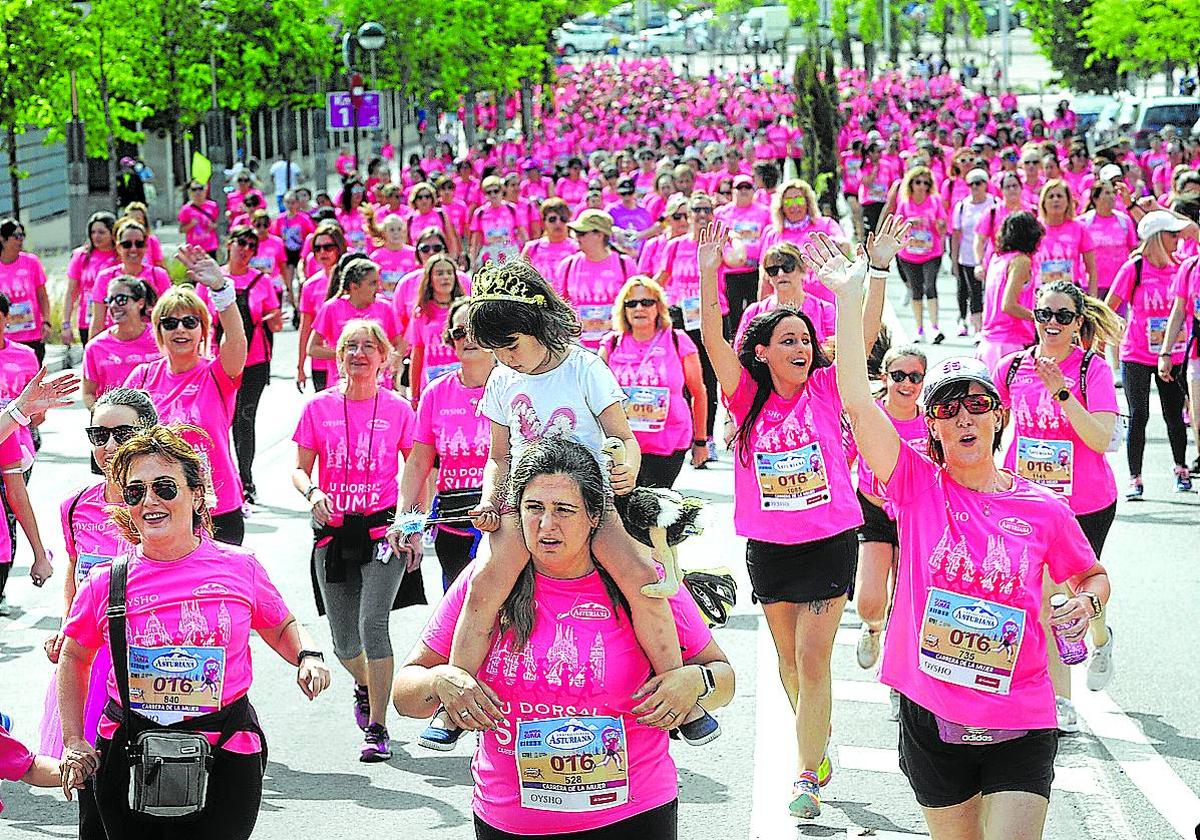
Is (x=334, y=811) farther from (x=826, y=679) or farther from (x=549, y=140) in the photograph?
(x=549, y=140)

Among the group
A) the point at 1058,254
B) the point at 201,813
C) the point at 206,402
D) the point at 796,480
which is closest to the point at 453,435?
the point at 206,402

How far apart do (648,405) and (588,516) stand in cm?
574

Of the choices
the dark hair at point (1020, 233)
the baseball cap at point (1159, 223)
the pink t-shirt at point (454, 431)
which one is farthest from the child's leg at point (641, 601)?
the baseball cap at point (1159, 223)

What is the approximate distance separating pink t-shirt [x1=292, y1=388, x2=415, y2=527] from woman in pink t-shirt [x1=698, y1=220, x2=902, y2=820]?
155 cm

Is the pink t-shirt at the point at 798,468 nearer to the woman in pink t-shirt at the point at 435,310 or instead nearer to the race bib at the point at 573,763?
the race bib at the point at 573,763

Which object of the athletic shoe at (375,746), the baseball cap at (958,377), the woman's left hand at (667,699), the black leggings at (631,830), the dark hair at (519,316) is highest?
the dark hair at (519,316)

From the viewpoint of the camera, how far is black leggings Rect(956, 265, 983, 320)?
20812mm

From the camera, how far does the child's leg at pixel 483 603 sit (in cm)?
474

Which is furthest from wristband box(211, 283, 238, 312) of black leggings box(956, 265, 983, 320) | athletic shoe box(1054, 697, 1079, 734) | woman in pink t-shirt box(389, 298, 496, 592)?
black leggings box(956, 265, 983, 320)

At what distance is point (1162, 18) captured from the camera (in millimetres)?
46500

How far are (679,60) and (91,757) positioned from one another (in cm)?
11338

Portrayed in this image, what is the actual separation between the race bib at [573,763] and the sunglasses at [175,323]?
414 centimetres

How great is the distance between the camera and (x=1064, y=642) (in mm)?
5156

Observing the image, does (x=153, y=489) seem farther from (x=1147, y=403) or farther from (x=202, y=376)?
(x=1147, y=403)
